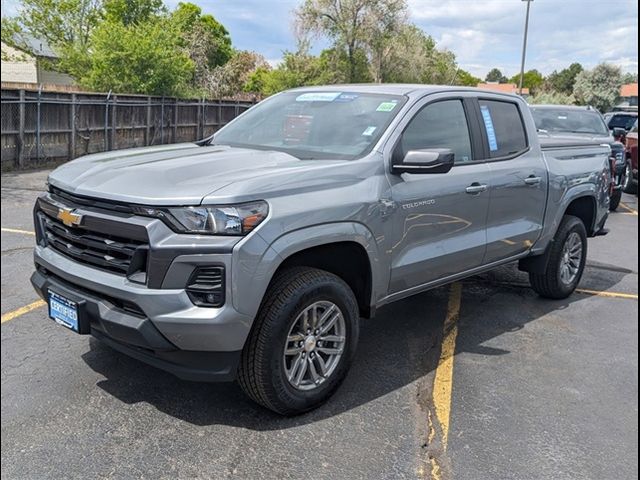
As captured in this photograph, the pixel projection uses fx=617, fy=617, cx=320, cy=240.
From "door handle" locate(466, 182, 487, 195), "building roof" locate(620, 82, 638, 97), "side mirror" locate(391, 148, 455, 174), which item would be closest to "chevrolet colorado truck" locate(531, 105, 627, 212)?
"door handle" locate(466, 182, 487, 195)

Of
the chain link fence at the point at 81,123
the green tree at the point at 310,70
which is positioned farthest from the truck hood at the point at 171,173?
the green tree at the point at 310,70

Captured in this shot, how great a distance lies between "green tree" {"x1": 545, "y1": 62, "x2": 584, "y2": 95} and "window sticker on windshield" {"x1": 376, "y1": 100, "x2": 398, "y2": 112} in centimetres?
7450

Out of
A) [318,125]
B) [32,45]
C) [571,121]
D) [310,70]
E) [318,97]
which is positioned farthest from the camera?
[310,70]

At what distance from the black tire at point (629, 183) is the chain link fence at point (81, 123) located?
13216mm

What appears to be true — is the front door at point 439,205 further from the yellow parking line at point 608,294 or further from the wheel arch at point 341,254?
the yellow parking line at point 608,294

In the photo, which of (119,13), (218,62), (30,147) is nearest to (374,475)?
(30,147)

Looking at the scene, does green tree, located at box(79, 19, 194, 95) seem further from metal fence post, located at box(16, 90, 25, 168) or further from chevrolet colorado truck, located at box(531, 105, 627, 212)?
chevrolet colorado truck, located at box(531, 105, 627, 212)

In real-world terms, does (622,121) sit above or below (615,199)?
above

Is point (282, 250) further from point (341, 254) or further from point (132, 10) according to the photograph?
point (132, 10)

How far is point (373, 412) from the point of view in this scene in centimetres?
365

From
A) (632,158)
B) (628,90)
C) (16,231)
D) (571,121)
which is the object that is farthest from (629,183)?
(628,90)

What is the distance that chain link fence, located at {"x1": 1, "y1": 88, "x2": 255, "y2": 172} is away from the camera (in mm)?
14094

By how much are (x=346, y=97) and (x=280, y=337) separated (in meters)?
2.02

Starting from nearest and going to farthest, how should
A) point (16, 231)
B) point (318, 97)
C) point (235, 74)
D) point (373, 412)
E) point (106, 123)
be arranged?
point (373, 412) → point (318, 97) → point (16, 231) → point (106, 123) → point (235, 74)
